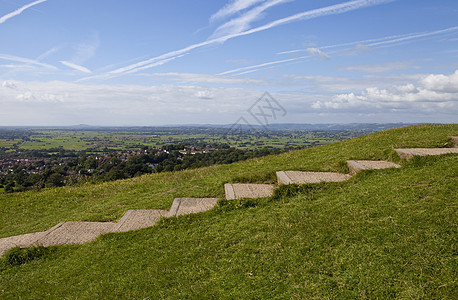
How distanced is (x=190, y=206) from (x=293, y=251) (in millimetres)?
4319

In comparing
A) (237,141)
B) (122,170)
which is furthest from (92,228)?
(237,141)

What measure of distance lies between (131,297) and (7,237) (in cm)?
653

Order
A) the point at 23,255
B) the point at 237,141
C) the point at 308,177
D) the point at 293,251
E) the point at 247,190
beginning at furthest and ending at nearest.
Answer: the point at 237,141 < the point at 308,177 < the point at 247,190 < the point at 23,255 < the point at 293,251

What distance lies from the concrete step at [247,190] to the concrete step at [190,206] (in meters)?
0.67

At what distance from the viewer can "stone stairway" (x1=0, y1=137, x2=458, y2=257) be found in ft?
24.4

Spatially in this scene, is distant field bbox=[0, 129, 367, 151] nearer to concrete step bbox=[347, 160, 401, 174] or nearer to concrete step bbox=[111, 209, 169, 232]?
concrete step bbox=[347, 160, 401, 174]

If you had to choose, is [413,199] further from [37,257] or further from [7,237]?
[7,237]

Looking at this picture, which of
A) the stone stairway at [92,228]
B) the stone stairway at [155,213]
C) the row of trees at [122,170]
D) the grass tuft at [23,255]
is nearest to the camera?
the grass tuft at [23,255]

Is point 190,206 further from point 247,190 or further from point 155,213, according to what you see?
point 247,190

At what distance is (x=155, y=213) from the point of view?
859 centimetres

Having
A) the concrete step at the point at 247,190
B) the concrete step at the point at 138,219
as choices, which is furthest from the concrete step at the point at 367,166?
the concrete step at the point at 138,219

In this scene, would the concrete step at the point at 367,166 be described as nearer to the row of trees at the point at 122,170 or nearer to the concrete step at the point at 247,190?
the concrete step at the point at 247,190

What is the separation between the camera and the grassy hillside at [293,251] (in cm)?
398

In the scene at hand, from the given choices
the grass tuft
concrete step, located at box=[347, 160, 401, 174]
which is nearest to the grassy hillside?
the grass tuft
